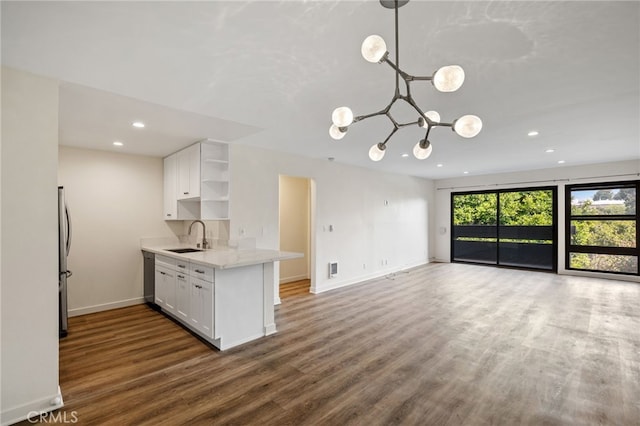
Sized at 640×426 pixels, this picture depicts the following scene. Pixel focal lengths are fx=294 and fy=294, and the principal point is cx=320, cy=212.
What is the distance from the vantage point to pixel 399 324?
3.82 m

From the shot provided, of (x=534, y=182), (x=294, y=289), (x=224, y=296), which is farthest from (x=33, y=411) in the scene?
(x=534, y=182)

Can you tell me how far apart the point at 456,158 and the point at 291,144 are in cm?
332

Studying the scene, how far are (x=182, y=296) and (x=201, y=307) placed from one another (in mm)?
570

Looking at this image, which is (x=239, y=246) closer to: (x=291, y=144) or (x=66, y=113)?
(x=291, y=144)

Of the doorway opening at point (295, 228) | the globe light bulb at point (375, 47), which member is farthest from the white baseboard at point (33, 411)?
the doorway opening at point (295, 228)

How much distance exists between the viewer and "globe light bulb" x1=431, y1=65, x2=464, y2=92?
1312 millimetres

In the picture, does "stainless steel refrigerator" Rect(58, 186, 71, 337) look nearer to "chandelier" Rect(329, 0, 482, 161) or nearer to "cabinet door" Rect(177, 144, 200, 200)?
"cabinet door" Rect(177, 144, 200, 200)

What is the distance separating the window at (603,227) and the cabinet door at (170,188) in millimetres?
8357

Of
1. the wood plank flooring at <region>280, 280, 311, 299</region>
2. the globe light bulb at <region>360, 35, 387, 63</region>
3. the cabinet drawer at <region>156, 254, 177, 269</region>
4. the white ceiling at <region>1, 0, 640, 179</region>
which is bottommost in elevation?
the wood plank flooring at <region>280, 280, 311, 299</region>

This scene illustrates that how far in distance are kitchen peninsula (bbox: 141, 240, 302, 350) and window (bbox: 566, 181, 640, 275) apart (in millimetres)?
7038

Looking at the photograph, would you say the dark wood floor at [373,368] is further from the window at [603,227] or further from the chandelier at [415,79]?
the window at [603,227]

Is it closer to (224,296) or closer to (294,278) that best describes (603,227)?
(294,278)

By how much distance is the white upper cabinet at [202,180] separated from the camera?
4.10m

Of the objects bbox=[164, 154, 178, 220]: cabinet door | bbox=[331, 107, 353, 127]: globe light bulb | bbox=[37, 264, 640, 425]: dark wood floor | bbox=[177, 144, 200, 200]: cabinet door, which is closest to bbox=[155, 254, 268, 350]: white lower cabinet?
bbox=[37, 264, 640, 425]: dark wood floor
